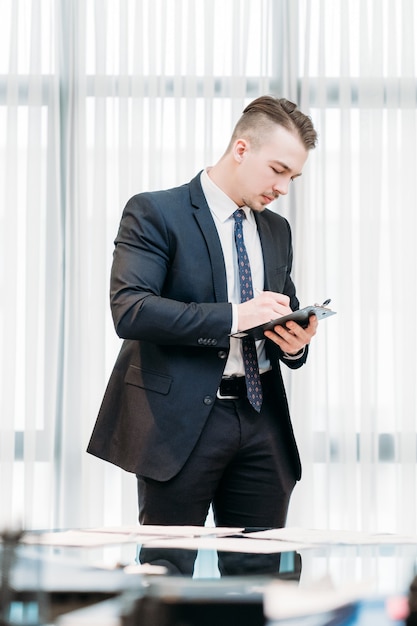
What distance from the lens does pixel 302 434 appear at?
3217mm

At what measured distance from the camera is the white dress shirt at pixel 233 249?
2.14 meters

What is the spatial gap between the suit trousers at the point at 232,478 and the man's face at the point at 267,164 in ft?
1.65

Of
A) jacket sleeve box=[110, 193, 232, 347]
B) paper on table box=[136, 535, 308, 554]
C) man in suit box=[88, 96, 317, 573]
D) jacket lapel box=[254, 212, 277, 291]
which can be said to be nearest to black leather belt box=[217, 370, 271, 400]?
man in suit box=[88, 96, 317, 573]

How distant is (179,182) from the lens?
10.7ft

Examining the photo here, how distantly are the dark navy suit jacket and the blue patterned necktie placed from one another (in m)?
0.06

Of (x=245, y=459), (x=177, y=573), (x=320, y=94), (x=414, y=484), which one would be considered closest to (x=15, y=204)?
(x=320, y=94)

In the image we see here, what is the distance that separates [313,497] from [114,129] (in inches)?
66.4

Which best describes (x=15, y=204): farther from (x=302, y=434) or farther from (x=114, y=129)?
(x=302, y=434)

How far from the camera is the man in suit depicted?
2041mm

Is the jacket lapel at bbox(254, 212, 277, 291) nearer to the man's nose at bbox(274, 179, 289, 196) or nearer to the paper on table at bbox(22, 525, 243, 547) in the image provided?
the man's nose at bbox(274, 179, 289, 196)

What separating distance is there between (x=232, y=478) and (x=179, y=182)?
1.49 m

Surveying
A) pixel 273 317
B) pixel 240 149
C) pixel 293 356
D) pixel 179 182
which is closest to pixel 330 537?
pixel 273 317

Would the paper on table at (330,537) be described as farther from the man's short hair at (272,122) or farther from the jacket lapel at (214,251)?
the man's short hair at (272,122)

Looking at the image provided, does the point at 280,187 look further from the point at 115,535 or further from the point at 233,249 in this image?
the point at 115,535
